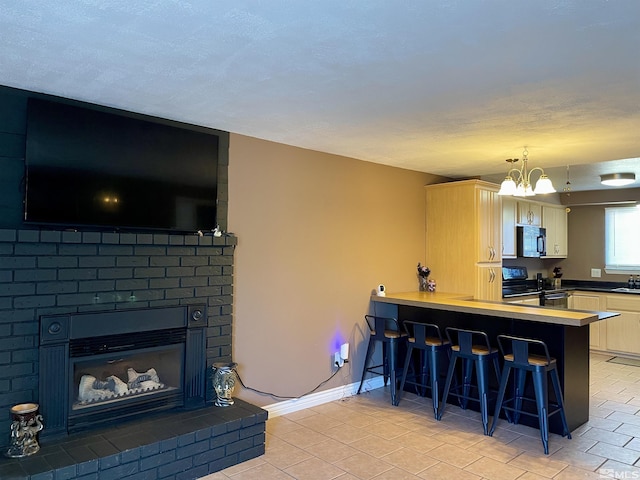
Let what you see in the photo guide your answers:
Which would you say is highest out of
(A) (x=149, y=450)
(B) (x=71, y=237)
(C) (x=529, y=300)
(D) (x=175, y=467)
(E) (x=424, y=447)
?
(B) (x=71, y=237)

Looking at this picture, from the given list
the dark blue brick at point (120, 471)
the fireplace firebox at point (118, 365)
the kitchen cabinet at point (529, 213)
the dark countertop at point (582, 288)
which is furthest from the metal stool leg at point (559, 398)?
the kitchen cabinet at point (529, 213)

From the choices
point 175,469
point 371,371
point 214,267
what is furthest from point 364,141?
point 175,469

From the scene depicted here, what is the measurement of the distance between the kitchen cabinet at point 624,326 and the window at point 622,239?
830 millimetres

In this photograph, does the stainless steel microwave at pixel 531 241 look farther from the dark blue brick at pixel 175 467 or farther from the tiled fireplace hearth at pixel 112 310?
the dark blue brick at pixel 175 467

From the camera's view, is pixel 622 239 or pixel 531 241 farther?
pixel 622 239

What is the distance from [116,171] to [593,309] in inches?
249

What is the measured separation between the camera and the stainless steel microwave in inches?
246

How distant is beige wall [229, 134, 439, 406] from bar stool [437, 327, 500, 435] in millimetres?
1025

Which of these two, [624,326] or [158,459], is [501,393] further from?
[624,326]

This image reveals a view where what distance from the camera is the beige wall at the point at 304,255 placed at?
373cm

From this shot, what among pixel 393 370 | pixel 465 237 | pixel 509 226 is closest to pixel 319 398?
pixel 393 370

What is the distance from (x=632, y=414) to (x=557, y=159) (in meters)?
2.35

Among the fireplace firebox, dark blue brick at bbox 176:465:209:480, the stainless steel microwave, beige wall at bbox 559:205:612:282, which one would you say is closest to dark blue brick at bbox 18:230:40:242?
the fireplace firebox

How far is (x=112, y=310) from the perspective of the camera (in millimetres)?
2949
